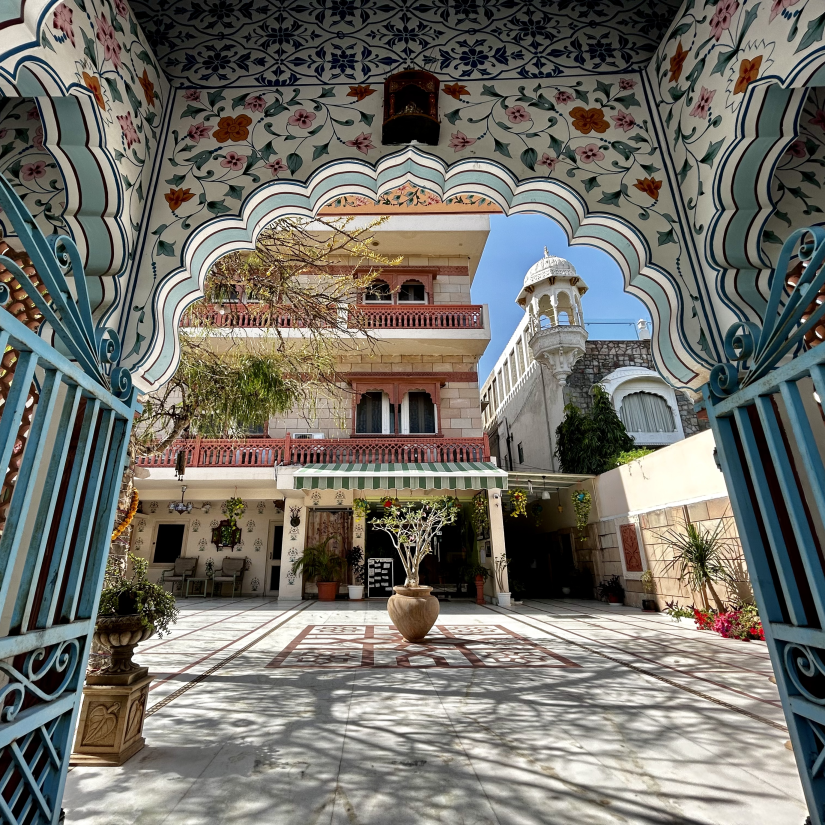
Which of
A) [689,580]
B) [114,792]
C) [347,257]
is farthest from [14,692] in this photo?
[347,257]

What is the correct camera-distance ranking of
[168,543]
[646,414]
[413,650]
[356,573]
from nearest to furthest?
[413,650] < [356,573] < [168,543] < [646,414]

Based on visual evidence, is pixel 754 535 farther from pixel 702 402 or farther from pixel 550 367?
pixel 550 367

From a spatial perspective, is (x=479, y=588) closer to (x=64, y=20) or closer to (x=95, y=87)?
(x=95, y=87)

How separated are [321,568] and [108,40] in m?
8.88

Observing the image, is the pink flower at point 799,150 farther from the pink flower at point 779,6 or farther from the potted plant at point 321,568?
the potted plant at point 321,568

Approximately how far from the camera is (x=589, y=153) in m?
2.14

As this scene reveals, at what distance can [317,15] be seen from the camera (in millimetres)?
2324

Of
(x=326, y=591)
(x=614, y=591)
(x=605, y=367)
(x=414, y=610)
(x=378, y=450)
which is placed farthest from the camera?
(x=605, y=367)

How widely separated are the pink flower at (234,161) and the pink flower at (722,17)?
6.25 ft

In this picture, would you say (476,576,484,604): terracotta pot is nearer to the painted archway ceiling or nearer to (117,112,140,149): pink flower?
the painted archway ceiling

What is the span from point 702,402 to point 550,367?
10331 mm

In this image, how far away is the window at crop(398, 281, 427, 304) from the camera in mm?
11516

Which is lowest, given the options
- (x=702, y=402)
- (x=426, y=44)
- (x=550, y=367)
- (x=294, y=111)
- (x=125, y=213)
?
(x=702, y=402)

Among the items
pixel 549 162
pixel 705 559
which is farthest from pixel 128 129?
pixel 705 559
